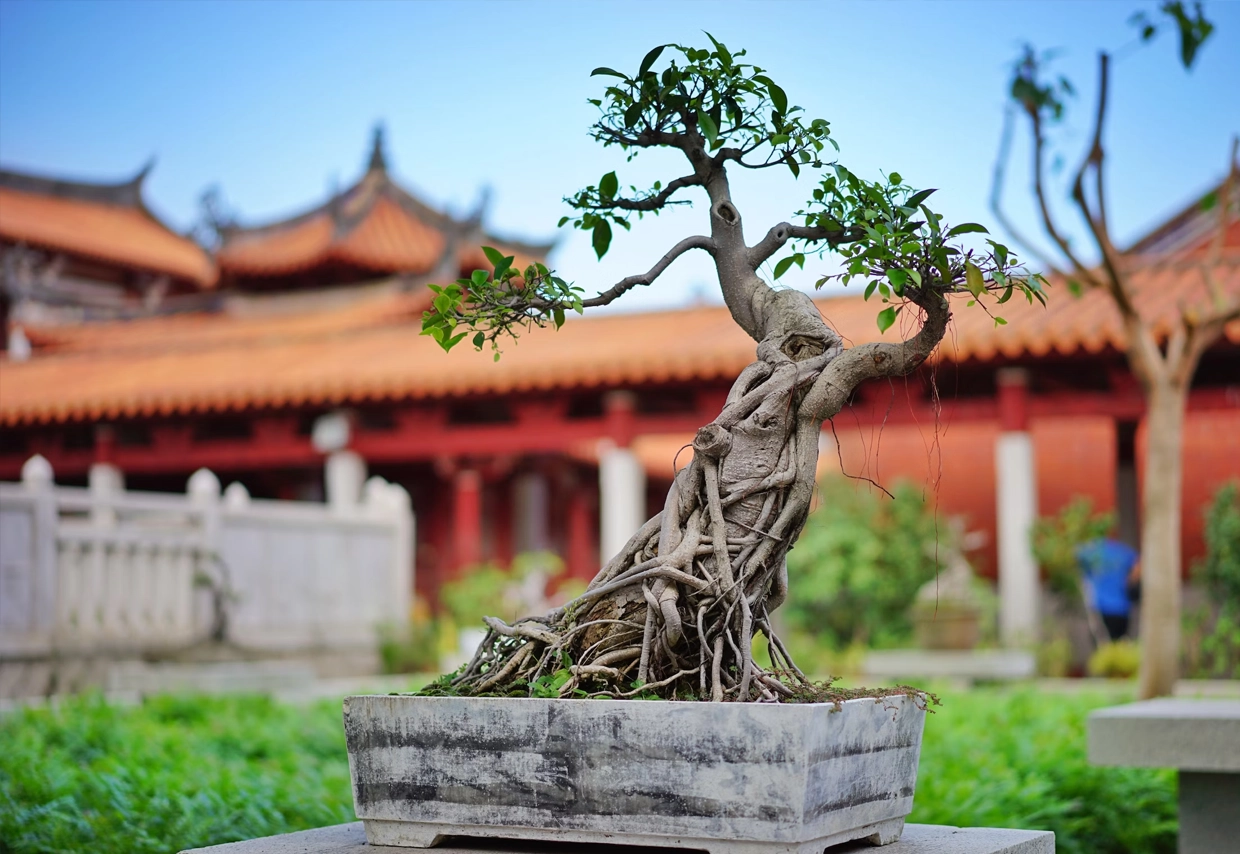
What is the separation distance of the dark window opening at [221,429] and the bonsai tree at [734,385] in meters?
13.0

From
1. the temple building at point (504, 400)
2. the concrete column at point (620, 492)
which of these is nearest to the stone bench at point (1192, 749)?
the temple building at point (504, 400)

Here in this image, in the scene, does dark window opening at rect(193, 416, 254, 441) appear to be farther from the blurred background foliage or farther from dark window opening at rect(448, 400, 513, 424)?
the blurred background foliage

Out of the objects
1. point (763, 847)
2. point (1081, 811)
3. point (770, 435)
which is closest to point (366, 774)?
point (763, 847)

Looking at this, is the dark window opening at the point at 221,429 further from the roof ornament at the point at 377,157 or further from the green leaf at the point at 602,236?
the green leaf at the point at 602,236

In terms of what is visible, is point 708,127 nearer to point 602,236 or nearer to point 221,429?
point 602,236

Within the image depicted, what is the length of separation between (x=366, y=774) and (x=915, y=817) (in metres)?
2.08

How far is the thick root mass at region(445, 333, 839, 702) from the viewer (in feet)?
7.79

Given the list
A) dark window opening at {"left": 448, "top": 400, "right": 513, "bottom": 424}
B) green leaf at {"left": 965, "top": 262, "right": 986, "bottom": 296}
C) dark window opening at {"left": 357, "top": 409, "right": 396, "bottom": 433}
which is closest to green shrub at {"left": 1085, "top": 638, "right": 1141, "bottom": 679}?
dark window opening at {"left": 448, "top": 400, "right": 513, "bottom": 424}

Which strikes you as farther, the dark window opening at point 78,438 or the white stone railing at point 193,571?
the dark window opening at point 78,438

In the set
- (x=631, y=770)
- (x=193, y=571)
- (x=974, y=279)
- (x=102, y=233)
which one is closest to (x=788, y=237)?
(x=974, y=279)

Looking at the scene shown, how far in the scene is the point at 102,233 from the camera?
81.7ft

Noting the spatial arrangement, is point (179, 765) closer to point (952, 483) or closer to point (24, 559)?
point (24, 559)

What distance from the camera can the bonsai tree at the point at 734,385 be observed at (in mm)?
2371

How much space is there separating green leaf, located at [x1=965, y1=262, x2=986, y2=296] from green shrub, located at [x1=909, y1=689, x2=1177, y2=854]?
2.02 m
